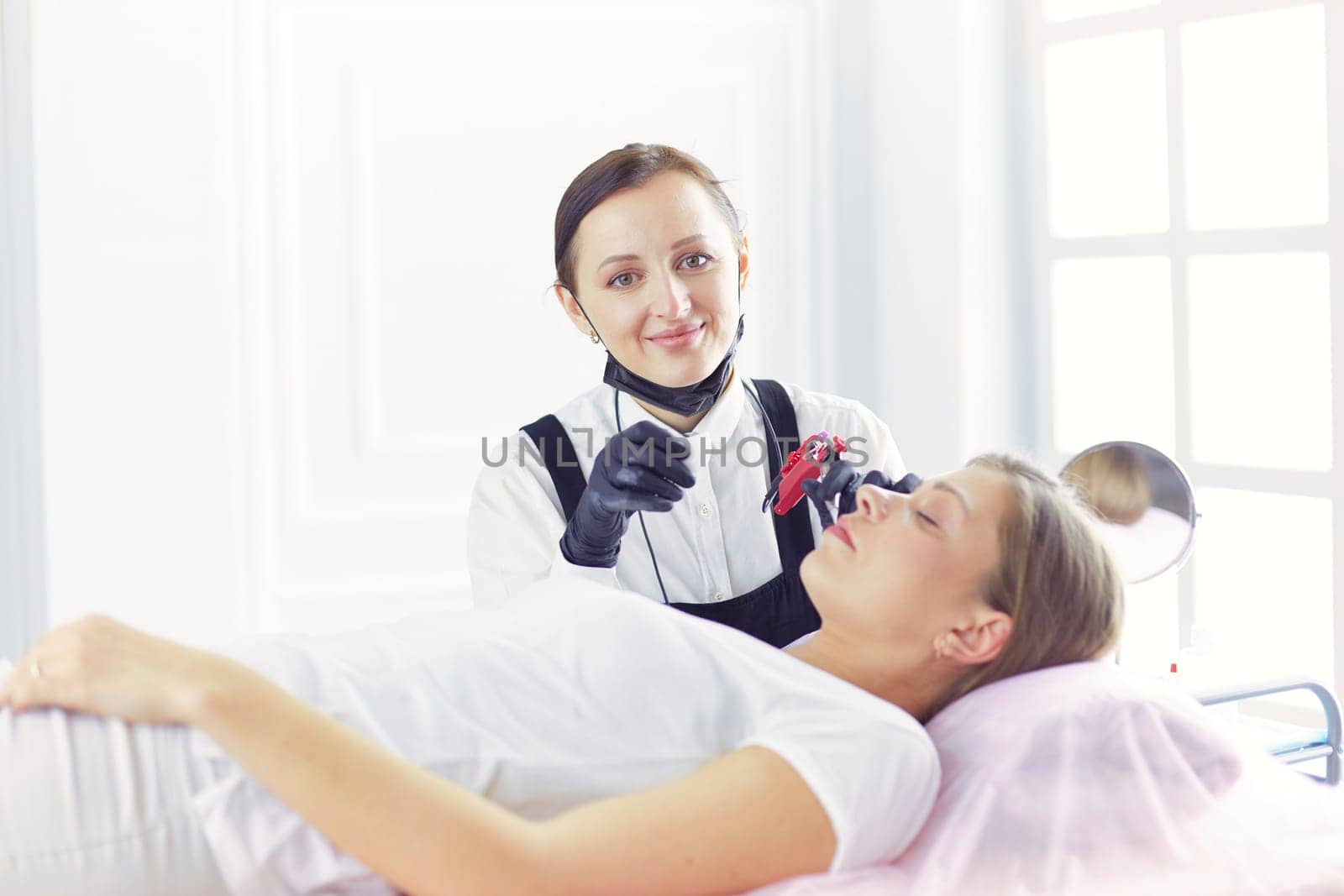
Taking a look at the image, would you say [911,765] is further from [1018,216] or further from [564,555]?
[1018,216]

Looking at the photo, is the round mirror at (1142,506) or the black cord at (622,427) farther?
the black cord at (622,427)

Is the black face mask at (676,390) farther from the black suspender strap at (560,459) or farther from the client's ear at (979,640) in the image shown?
the client's ear at (979,640)

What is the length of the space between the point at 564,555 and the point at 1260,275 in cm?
137

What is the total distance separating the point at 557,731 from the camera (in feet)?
4.38

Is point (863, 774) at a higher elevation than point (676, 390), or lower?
lower

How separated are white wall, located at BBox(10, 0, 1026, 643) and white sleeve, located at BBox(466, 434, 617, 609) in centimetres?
83

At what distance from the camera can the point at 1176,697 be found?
1372 millimetres

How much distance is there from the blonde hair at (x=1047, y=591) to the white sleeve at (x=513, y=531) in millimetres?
606

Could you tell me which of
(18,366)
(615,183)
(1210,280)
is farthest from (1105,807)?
(18,366)

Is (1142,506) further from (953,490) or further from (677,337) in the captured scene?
(677,337)

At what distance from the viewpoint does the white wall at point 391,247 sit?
8.25 ft

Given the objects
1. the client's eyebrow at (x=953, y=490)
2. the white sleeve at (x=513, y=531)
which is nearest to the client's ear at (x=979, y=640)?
the client's eyebrow at (x=953, y=490)

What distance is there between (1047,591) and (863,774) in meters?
0.36

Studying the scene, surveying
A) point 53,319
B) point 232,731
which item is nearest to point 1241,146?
point 232,731
